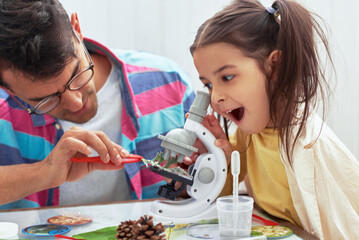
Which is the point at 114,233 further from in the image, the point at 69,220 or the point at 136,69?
the point at 136,69

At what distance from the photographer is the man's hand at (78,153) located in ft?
3.96

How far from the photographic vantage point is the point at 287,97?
1.19 metres

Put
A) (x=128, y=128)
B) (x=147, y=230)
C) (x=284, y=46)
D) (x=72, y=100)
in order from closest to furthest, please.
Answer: (x=147, y=230) < (x=284, y=46) < (x=72, y=100) < (x=128, y=128)

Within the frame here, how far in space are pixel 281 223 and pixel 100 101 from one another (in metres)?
0.89

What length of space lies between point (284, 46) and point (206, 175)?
14.9 inches

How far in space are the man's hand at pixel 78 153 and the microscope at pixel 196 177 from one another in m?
0.10

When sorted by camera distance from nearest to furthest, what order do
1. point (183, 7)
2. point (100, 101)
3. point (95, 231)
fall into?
point (95, 231)
point (100, 101)
point (183, 7)

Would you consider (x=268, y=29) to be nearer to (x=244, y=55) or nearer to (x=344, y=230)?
(x=244, y=55)

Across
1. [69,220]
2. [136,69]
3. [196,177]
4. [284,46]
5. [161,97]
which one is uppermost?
[284,46]

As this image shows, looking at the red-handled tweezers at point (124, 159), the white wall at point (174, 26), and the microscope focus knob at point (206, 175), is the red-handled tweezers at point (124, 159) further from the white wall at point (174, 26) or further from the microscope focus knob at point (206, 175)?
the white wall at point (174, 26)

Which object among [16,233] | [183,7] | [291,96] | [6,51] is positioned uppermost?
[183,7]

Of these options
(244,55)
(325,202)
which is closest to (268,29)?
(244,55)

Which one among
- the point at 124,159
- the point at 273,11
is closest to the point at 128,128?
the point at 124,159

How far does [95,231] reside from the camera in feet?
3.67
